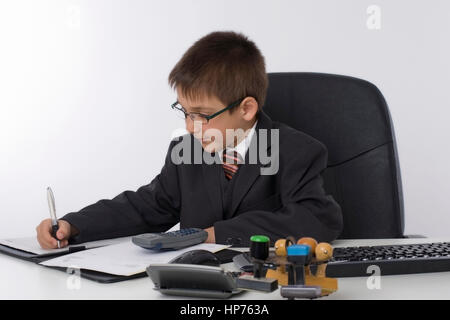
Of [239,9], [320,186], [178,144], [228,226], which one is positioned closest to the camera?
[228,226]

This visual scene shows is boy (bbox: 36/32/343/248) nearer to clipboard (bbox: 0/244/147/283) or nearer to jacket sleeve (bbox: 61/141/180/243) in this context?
jacket sleeve (bbox: 61/141/180/243)

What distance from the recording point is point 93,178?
2752 millimetres

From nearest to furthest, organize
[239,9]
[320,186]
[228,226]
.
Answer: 1. [228,226]
2. [320,186]
3. [239,9]

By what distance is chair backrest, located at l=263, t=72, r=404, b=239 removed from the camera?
5.09 feet

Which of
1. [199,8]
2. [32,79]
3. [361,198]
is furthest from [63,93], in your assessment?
[361,198]

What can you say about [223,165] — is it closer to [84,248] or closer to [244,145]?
[244,145]

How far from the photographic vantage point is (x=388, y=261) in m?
0.93

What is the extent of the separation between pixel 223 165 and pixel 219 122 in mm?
110

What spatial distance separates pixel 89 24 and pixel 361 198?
1.63 metres

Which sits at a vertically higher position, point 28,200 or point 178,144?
point 178,144

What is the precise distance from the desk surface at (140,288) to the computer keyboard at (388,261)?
0.01 m

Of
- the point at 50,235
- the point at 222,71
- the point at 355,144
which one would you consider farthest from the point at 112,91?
the point at 50,235

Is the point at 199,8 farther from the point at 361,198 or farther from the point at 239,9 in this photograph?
the point at 361,198

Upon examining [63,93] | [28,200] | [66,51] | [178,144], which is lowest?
[28,200]
